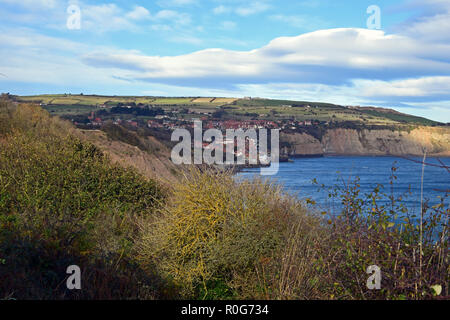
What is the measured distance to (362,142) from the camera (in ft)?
328

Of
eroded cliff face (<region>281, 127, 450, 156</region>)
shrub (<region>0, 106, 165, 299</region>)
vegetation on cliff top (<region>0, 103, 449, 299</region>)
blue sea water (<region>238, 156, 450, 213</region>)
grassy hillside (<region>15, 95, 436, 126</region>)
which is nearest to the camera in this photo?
vegetation on cliff top (<region>0, 103, 449, 299</region>)

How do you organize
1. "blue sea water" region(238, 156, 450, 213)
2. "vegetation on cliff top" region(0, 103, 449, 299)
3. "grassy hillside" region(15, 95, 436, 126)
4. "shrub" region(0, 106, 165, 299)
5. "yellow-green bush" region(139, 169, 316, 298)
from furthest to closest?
"grassy hillside" region(15, 95, 436, 126)
"blue sea water" region(238, 156, 450, 213)
"yellow-green bush" region(139, 169, 316, 298)
"shrub" region(0, 106, 165, 299)
"vegetation on cliff top" region(0, 103, 449, 299)

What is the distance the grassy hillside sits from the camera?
317 feet

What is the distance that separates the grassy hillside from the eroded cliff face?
318 inches

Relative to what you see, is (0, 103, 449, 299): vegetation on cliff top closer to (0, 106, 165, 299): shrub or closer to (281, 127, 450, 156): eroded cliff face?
(0, 106, 165, 299): shrub

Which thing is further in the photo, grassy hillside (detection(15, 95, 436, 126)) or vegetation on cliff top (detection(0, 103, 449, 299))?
grassy hillside (detection(15, 95, 436, 126))

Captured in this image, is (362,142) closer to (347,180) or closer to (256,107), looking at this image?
(256,107)

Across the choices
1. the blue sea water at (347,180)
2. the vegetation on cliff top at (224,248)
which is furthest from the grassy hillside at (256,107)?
the vegetation on cliff top at (224,248)

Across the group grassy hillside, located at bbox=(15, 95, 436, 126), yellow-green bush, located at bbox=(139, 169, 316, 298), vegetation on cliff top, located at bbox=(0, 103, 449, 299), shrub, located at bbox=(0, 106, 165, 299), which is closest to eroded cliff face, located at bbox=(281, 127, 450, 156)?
grassy hillside, located at bbox=(15, 95, 436, 126)

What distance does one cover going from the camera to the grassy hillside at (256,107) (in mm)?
96500

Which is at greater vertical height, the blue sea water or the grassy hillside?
the grassy hillside

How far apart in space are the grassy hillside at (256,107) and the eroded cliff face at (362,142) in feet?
26.5

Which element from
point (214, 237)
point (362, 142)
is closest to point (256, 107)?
point (362, 142)
